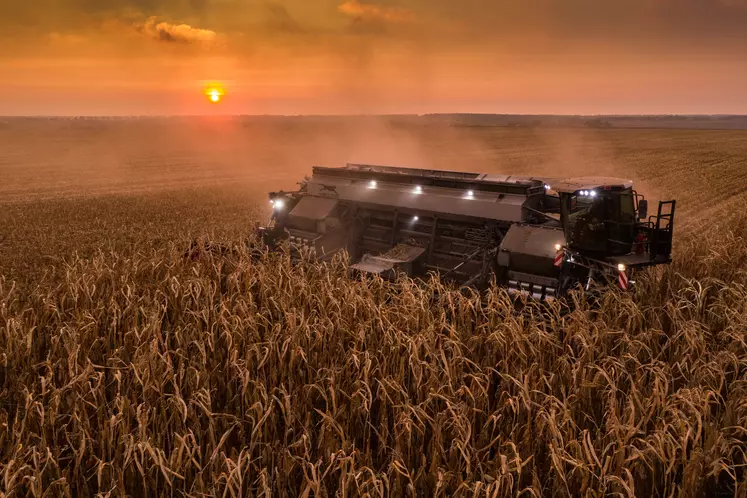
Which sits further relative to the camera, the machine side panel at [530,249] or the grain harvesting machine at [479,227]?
the grain harvesting machine at [479,227]

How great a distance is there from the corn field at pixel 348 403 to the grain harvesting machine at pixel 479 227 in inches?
49.8

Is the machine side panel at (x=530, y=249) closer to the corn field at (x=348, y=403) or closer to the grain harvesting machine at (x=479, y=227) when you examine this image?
the grain harvesting machine at (x=479, y=227)

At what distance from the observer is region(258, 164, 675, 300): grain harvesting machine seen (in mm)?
10125

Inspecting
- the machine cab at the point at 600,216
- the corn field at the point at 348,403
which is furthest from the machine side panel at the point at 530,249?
the corn field at the point at 348,403

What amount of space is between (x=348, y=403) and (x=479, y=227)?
6484mm

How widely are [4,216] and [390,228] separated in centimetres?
1898

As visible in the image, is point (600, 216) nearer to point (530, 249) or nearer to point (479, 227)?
point (530, 249)

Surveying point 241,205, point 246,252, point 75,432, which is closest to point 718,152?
point 241,205

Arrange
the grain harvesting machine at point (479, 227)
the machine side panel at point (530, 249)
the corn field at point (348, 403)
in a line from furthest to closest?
1. the grain harvesting machine at point (479, 227)
2. the machine side panel at point (530, 249)
3. the corn field at point (348, 403)

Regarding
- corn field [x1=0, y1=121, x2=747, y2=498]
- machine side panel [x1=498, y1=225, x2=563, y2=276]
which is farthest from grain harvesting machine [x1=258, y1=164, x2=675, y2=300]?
corn field [x1=0, y1=121, x2=747, y2=498]

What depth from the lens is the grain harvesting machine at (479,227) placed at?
10.1m

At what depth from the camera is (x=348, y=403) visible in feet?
19.4

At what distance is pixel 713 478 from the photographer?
A: 4734 mm

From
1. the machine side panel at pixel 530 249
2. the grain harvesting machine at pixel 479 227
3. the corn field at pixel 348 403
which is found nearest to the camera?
the corn field at pixel 348 403
